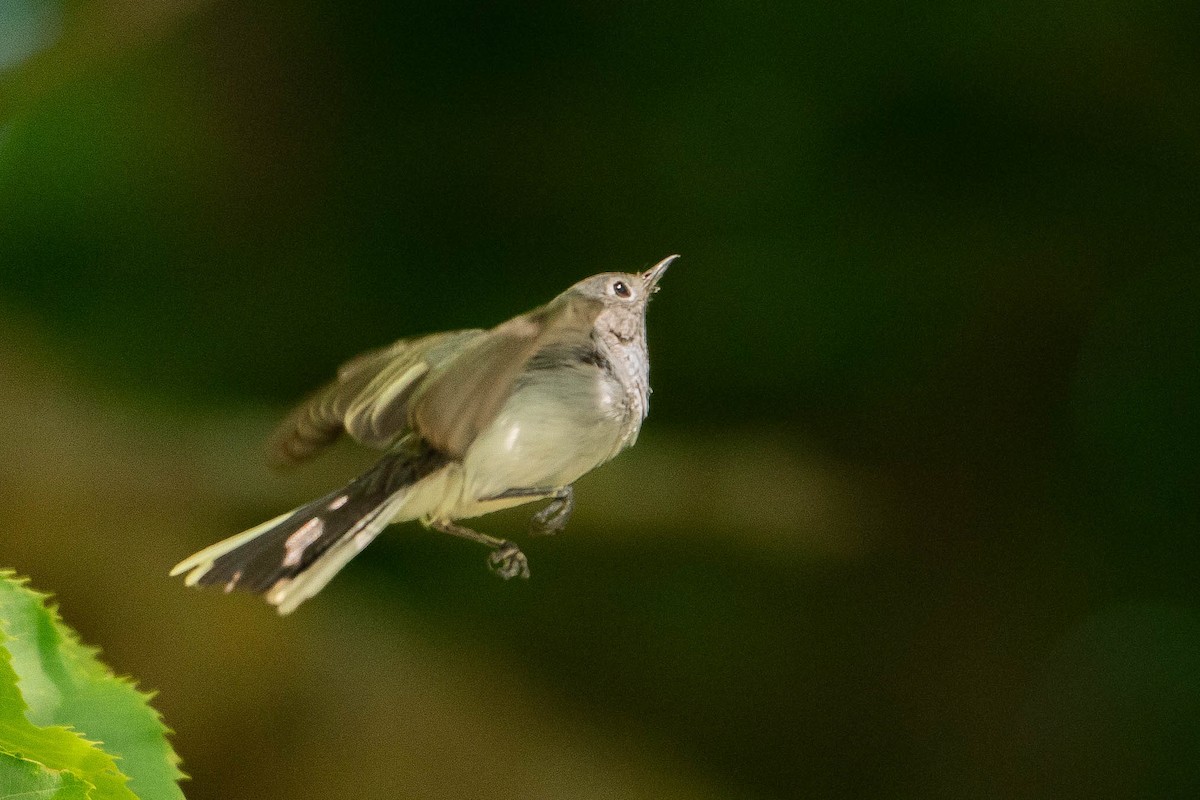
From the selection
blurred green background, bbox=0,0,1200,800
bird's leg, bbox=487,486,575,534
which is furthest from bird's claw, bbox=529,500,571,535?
blurred green background, bbox=0,0,1200,800

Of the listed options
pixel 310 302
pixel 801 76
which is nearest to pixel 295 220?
pixel 310 302

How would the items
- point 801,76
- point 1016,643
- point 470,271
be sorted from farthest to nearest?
1. point 1016,643
2. point 470,271
3. point 801,76

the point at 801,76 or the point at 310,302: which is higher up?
the point at 801,76

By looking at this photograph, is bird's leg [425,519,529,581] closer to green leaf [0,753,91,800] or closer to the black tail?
the black tail

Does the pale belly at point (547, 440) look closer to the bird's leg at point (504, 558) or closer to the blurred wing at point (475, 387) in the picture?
the bird's leg at point (504, 558)

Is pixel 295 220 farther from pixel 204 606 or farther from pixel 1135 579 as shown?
pixel 1135 579

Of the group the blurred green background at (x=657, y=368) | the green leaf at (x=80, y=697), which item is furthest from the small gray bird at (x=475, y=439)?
the blurred green background at (x=657, y=368)
